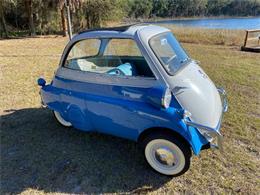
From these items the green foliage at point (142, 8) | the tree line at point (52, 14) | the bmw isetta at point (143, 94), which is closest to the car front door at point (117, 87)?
the bmw isetta at point (143, 94)

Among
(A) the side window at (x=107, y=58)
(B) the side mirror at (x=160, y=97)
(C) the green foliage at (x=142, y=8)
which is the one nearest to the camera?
(B) the side mirror at (x=160, y=97)

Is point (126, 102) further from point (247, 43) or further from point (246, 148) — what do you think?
point (247, 43)

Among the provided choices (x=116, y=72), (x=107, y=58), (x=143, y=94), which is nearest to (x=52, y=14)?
(x=107, y=58)

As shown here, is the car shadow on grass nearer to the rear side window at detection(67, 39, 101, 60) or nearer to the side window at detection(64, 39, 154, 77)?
the side window at detection(64, 39, 154, 77)

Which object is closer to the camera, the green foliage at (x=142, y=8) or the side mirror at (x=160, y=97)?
the side mirror at (x=160, y=97)

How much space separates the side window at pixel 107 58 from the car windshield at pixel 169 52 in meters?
0.28

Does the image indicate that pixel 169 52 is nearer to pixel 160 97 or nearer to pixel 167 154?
pixel 160 97

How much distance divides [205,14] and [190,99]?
103649 mm

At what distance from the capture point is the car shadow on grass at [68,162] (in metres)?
2.72

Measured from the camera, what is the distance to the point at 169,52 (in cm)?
308

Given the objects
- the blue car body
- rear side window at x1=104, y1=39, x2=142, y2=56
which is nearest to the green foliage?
rear side window at x1=104, y1=39, x2=142, y2=56

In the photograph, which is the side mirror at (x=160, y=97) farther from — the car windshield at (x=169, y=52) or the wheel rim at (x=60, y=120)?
the wheel rim at (x=60, y=120)

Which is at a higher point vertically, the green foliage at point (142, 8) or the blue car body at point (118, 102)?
the green foliage at point (142, 8)

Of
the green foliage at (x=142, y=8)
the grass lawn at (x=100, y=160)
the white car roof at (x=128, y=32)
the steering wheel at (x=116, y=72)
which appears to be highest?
the green foliage at (x=142, y=8)
